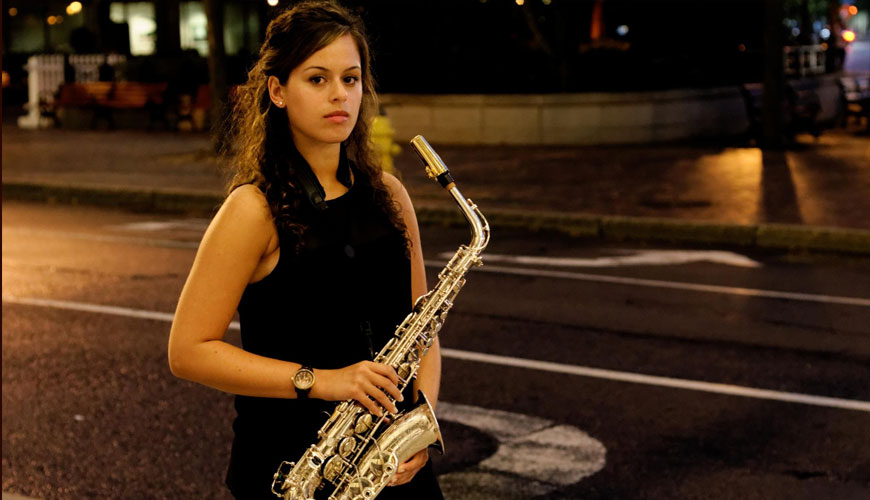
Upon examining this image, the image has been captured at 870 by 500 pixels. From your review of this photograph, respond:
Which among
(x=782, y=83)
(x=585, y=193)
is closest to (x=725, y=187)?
(x=585, y=193)

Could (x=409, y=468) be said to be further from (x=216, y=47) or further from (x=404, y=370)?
(x=216, y=47)

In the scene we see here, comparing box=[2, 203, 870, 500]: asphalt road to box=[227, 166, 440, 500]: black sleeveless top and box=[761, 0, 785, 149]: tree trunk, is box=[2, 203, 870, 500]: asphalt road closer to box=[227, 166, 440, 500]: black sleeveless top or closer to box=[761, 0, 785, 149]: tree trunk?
box=[227, 166, 440, 500]: black sleeveless top

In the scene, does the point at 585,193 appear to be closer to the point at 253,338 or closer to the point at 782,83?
the point at 782,83

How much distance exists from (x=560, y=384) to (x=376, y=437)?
4.56 m

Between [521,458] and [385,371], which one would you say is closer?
[385,371]

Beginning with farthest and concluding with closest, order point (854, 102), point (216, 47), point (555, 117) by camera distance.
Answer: point (854, 102) → point (555, 117) → point (216, 47)

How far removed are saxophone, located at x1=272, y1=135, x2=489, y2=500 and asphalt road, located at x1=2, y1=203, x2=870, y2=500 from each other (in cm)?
277

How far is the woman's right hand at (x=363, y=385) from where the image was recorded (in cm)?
245

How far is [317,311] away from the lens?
259 centimetres

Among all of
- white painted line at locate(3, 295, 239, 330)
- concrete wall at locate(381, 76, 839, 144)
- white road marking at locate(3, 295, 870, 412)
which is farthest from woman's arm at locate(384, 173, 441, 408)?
concrete wall at locate(381, 76, 839, 144)

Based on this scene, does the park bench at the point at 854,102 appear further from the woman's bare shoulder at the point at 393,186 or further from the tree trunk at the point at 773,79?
the woman's bare shoulder at the point at 393,186

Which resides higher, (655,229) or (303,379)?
(303,379)

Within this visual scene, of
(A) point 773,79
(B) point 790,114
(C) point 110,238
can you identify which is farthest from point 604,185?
(B) point 790,114

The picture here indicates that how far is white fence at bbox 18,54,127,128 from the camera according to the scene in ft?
94.9
